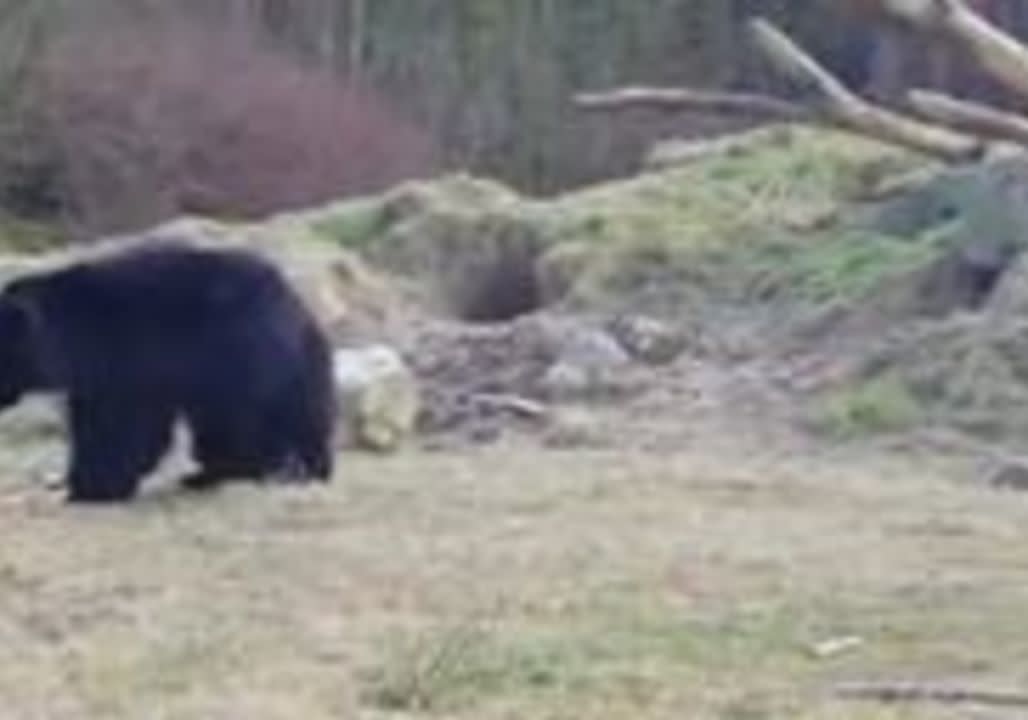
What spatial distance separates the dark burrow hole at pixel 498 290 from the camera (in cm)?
1827

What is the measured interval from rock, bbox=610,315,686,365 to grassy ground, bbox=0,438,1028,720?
2.83 m

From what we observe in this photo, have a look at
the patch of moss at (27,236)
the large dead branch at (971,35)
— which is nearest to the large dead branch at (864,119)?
the large dead branch at (971,35)

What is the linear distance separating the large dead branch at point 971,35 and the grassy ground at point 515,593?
190 cm

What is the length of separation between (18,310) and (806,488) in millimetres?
2687

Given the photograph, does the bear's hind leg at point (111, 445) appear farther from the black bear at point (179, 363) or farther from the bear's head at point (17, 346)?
the bear's head at point (17, 346)

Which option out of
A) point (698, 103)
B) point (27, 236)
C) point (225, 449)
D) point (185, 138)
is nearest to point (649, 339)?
point (225, 449)

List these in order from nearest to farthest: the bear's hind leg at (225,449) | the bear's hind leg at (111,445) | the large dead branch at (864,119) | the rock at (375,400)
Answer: the large dead branch at (864,119), the bear's hind leg at (111,445), the bear's hind leg at (225,449), the rock at (375,400)

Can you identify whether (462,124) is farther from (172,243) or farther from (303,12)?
(172,243)

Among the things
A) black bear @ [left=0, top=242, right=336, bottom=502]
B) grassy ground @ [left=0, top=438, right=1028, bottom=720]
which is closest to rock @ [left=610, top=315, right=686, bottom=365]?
grassy ground @ [left=0, top=438, right=1028, bottom=720]

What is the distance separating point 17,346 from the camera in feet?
39.7

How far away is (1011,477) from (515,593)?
330 cm

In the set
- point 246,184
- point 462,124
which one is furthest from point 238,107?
point 462,124

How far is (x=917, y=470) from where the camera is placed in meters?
12.8

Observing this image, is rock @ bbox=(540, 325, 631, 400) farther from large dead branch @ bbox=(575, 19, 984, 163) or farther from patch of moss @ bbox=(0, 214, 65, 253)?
patch of moss @ bbox=(0, 214, 65, 253)
